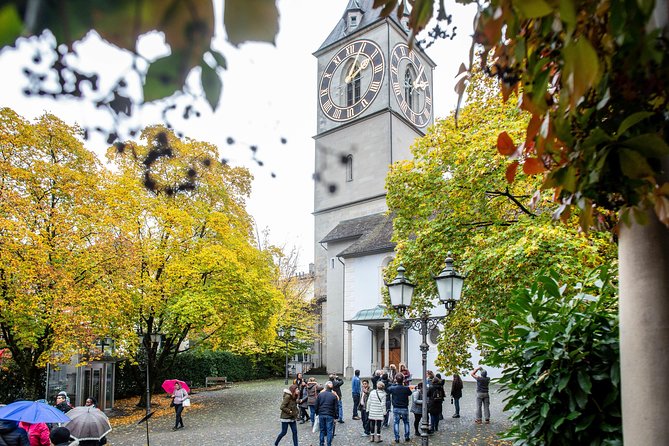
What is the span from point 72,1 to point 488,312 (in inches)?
416

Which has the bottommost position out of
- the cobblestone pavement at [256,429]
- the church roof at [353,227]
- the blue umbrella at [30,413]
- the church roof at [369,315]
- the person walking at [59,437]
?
the cobblestone pavement at [256,429]

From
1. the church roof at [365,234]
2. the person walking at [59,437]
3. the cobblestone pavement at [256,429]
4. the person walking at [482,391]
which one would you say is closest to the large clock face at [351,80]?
the church roof at [365,234]

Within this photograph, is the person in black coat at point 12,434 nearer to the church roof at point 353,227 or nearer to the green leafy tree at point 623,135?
the green leafy tree at point 623,135

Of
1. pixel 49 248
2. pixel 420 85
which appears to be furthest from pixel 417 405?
pixel 420 85

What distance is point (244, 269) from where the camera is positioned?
21484 millimetres

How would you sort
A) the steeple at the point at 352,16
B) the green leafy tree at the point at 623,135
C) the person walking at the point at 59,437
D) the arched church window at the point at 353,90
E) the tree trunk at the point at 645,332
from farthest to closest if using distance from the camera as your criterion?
1. the steeple at the point at 352,16
2. the arched church window at the point at 353,90
3. the person walking at the point at 59,437
4. the tree trunk at the point at 645,332
5. the green leafy tree at the point at 623,135

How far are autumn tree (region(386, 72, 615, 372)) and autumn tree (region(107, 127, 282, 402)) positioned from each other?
8.07 metres

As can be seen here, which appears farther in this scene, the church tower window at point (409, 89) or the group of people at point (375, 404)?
the church tower window at point (409, 89)

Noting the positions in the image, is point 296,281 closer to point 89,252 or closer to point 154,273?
point 154,273

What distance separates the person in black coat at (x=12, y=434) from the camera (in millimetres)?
7762

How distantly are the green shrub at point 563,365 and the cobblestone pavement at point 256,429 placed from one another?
7059 millimetres

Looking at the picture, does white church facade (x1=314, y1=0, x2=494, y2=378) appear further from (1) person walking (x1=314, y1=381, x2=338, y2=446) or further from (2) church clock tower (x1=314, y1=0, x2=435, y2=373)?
(1) person walking (x1=314, y1=381, x2=338, y2=446)

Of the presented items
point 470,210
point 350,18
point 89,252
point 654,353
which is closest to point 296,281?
point 350,18

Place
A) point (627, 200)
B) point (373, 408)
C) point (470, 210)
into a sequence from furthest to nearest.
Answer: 1. point (373, 408)
2. point (470, 210)
3. point (627, 200)
